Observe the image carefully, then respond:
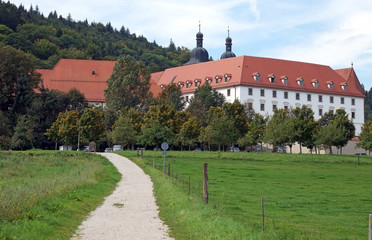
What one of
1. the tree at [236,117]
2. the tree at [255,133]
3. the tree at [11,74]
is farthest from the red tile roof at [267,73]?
the tree at [11,74]

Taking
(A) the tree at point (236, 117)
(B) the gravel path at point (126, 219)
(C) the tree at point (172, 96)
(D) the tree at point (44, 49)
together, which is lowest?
(B) the gravel path at point (126, 219)

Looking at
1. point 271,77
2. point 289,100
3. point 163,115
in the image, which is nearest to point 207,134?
point 163,115

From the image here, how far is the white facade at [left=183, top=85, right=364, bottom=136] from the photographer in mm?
104938

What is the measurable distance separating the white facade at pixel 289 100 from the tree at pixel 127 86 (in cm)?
1921

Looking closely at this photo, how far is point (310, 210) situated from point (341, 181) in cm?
1653

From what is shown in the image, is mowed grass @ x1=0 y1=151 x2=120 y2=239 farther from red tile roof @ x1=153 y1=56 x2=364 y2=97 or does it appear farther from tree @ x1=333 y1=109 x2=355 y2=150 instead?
red tile roof @ x1=153 y1=56 x2=364 y2=97

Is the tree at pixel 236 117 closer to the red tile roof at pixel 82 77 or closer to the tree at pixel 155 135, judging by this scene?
the tree at pixel 155 135

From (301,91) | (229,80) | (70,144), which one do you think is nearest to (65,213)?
(70,144)

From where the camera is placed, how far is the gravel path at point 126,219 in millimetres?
13391

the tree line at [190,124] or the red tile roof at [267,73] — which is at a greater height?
the red tile roof at [267,73]

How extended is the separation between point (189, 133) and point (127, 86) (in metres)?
17.1

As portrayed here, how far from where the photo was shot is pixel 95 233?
44.4 ft

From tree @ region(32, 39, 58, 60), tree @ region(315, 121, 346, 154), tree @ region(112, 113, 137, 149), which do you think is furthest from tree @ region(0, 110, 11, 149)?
tree @ region(32, 39, 58, 60)

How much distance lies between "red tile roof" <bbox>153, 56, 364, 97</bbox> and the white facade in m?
0.86
